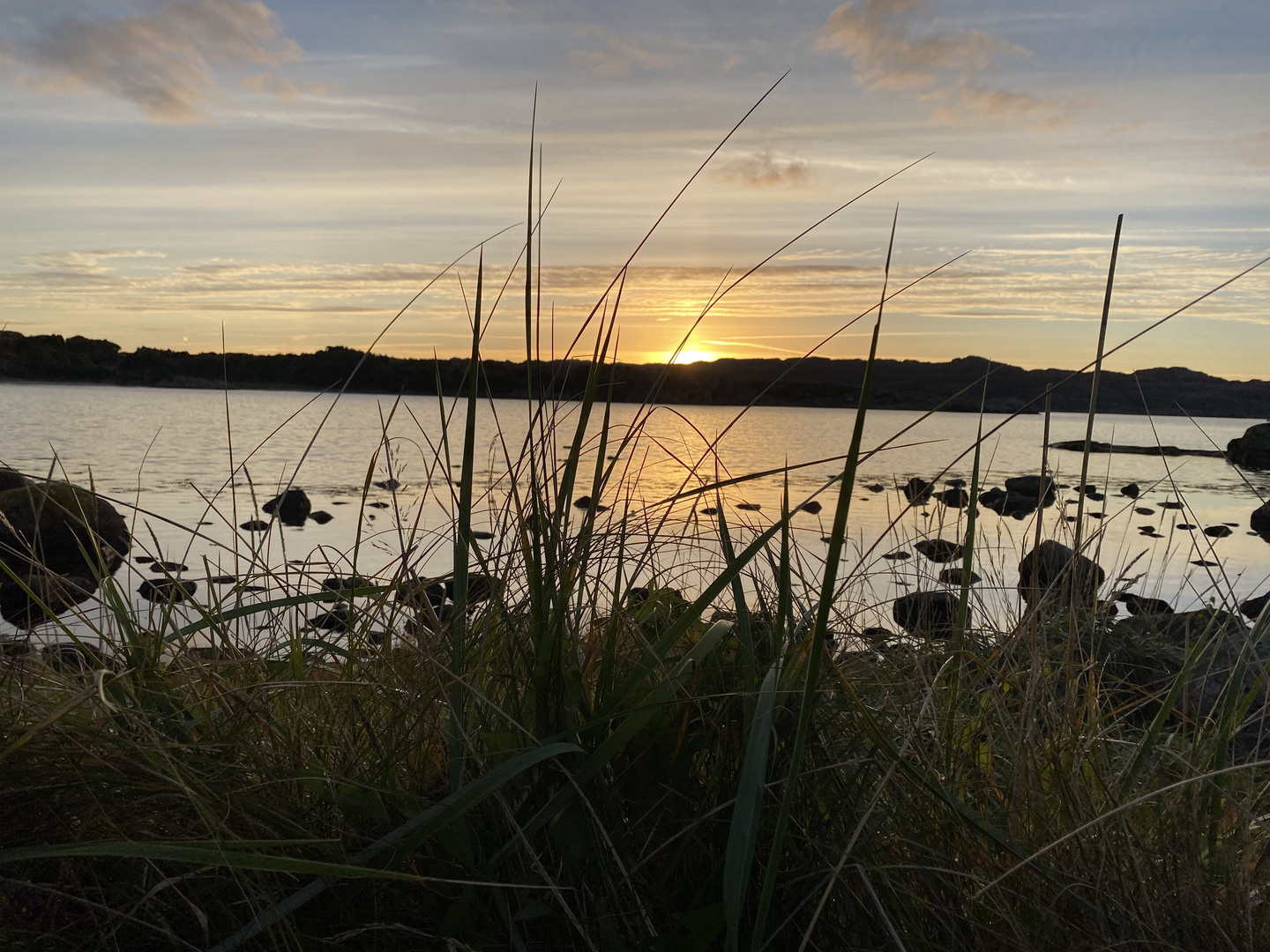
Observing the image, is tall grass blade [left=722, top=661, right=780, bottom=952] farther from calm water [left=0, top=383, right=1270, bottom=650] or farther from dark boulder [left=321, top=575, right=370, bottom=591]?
dark boulder [left=321, top=575, right=370, bottom=591]

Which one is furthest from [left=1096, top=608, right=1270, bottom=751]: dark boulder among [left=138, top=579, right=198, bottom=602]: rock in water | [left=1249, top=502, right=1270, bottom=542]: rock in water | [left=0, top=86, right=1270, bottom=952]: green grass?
[left=1249, top=502, right=1270, bottom=542]: rock in water

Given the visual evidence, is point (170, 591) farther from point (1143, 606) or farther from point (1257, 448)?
point (1257, 448)

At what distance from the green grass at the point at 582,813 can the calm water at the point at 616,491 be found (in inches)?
16.5

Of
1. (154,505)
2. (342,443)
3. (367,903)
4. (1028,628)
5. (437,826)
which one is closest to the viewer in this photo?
(437,826)

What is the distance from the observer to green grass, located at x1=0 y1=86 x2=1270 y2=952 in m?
1.36

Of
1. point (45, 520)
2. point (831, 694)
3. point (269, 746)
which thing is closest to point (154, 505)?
point (45, 520)

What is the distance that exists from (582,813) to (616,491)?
2.72ft

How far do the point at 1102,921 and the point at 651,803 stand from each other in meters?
0.70

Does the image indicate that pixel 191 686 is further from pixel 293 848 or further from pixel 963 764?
pixel 963 764

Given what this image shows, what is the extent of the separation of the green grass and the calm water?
0.42m

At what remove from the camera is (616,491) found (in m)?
2.12

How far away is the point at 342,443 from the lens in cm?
2445

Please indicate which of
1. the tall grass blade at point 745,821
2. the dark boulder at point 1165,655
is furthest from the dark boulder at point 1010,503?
the tall grass blade at point 745,821

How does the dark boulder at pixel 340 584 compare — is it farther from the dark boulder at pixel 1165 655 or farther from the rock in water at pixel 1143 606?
the rock in water at pixel 1143 606
